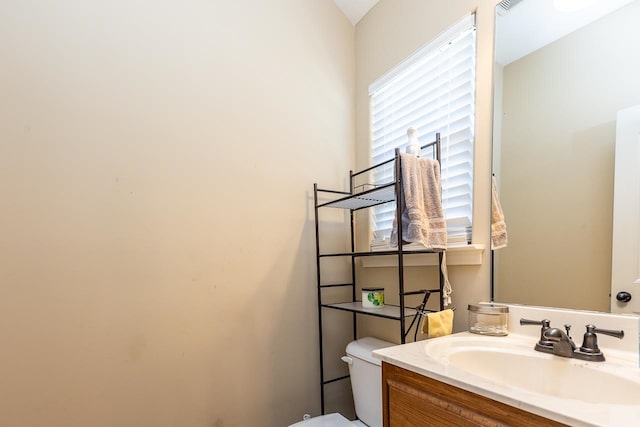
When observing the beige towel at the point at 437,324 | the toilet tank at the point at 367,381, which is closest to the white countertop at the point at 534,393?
the beige towel at the point at 437,324

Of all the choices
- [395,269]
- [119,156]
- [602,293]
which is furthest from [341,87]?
[602,293]

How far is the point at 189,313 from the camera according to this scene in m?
1.38

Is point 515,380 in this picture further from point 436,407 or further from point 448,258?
point 448,258

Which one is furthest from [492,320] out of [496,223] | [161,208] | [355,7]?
[355,7]

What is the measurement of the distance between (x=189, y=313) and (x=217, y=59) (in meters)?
1.15

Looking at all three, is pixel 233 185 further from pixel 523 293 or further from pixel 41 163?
pixel 523 293

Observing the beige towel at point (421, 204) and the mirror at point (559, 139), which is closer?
the mirror at point (559, 139)

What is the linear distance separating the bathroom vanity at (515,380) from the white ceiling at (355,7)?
1.67 m

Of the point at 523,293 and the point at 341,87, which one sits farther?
the point at 341,87

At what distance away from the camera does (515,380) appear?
0.91 m

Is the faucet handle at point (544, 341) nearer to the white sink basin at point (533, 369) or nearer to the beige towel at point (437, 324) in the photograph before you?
the white sink basin at point (533, 369)

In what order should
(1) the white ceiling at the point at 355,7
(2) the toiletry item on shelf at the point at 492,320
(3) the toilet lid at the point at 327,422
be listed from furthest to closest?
(1) the white ceiling at the point at 355,7
(3) the toilet lid at the point at 327,422
(2) the toiletry item on shelf at the point at 492,320

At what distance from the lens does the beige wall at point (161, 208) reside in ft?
3.69

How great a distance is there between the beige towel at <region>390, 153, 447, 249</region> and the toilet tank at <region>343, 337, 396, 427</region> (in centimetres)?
54
